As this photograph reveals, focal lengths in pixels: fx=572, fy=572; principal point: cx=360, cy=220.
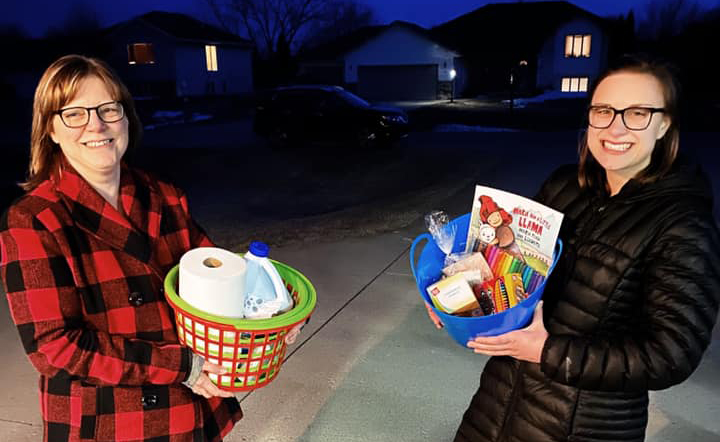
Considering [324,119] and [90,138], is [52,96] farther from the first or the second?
[324,119]

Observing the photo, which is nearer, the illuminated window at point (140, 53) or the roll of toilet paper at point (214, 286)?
the roll of toilet paper at point (214, 286)

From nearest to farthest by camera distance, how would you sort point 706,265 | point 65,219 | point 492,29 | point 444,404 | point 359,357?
point 706,265 → point 65,219 → point 444,404 → point 359,357 → point 492,29

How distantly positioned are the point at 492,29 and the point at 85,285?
45584 millimetres

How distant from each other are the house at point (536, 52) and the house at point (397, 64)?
4.27ft

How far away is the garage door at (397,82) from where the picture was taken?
37.0 metres

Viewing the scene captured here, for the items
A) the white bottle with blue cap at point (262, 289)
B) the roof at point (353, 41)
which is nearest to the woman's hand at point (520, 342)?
the white bottle with blue cap at point (262, 289)

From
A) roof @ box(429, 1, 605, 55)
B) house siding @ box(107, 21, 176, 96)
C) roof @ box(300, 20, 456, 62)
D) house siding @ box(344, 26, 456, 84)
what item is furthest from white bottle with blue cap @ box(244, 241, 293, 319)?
roof @ box(429, 1, 605, 55)

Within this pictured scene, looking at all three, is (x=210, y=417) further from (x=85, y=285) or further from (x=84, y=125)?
(x=84, y=125)

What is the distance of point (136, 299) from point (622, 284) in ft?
4.89

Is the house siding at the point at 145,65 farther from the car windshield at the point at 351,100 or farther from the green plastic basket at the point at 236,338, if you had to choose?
the green plastic basket at the point at 236,338

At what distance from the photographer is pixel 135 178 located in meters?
2.02

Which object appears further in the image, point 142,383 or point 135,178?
point 135,178

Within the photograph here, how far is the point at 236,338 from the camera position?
5.47 feet

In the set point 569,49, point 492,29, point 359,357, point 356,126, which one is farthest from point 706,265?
Result: point 492,29
